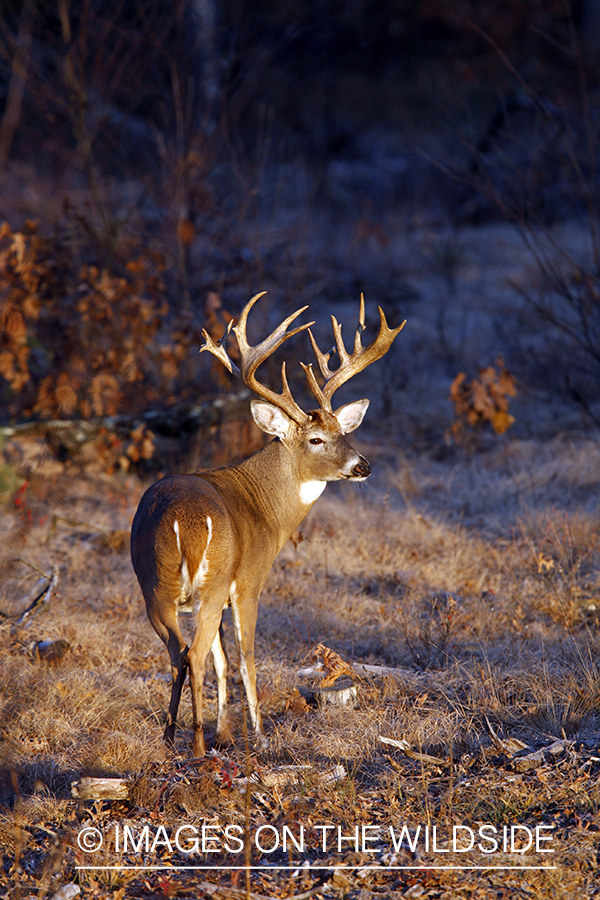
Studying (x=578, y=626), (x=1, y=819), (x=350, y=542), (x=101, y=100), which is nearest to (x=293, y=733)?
(x=1, y=819)

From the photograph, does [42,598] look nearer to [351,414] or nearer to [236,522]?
[236,522]

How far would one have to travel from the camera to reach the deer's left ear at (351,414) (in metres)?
5.13

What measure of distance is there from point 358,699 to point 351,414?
169 centimetres

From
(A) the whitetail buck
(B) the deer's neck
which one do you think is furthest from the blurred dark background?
(B) the deer's neck

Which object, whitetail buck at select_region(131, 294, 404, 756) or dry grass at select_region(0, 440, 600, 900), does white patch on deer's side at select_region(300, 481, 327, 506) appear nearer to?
whitetail buck at select_region(131, 294, 404, 756)

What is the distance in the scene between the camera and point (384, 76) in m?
24.2

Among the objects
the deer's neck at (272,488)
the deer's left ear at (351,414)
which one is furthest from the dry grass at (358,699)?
the deer's left ear at (351,414)

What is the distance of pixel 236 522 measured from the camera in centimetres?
421

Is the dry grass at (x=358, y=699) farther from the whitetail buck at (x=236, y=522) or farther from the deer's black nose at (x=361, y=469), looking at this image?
the deer's black nose at (x=361, y=469)

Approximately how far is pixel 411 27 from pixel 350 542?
2116 cm

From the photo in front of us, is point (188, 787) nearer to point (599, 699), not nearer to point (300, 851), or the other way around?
point (300, 851)

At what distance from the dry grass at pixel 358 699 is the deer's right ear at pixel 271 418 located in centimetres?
139

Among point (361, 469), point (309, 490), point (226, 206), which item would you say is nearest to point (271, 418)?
point (309, 490)

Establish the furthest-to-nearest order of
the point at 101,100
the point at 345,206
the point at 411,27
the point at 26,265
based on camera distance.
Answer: the point at 411,27, the point at 345,206, the point at 101,100, the point at 26,265
